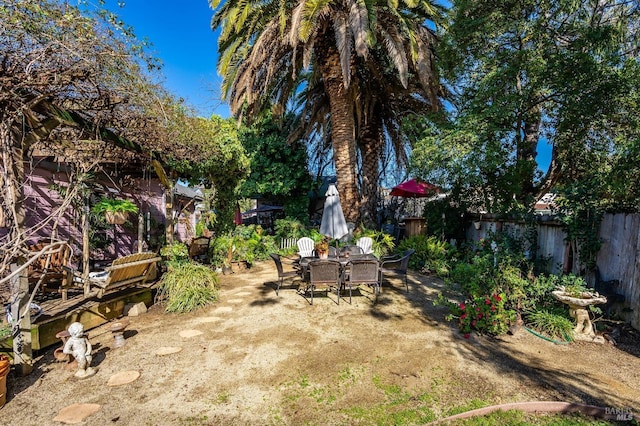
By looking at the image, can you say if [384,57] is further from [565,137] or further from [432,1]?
[565,137]

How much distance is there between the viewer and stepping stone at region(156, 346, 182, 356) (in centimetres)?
383

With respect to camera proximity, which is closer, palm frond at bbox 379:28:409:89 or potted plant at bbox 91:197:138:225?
potted plant at bbox 91:197:138:225

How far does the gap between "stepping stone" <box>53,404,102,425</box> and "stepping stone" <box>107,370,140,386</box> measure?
36cm

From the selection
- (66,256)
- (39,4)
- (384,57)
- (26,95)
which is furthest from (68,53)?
(384,57)

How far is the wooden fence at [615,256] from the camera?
4.32 m

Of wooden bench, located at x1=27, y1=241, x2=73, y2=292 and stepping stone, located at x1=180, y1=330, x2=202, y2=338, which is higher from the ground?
wooden bench, located at x1=27, y1=241, x2=73, y2=292

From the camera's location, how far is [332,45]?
9125mm

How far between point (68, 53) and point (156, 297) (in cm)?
418

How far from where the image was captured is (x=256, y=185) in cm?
1354

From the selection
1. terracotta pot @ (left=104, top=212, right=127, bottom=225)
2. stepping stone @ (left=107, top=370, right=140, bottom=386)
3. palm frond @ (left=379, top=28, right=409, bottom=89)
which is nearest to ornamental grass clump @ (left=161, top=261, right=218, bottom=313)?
terracotta pot @ (left=104, top=212, right=127, bottom=225)

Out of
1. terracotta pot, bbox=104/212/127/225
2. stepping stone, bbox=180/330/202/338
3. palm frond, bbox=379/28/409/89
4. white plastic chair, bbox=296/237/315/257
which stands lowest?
stepping stone, bbox=180/330/202/338

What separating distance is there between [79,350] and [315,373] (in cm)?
253

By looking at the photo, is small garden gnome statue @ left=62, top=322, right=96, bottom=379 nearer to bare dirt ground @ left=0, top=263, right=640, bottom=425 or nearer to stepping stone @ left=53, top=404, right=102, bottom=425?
bare dirt ground @ left=0, top=263, right=640, bottom=425

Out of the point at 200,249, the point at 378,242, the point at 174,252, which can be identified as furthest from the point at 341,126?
the point at 174,252
